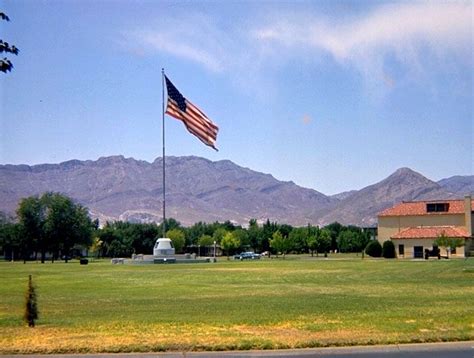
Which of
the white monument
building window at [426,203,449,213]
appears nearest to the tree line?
building window at [426,203,449,213]

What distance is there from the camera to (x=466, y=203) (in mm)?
104312

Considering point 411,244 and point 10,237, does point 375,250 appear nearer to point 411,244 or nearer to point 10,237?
point 411,244

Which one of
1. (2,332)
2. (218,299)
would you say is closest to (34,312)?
(2,332)

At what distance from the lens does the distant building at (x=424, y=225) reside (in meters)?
103

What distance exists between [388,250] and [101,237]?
81416 millimetres

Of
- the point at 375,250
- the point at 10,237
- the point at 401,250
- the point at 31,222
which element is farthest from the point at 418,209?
the point at 10,237

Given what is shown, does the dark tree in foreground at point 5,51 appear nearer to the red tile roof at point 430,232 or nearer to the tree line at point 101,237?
the red tile roof at point 430,232

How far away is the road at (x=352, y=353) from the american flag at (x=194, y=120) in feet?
146

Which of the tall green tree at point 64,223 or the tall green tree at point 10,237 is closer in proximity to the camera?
the tall green tree at point 64,223

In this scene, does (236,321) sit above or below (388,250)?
below

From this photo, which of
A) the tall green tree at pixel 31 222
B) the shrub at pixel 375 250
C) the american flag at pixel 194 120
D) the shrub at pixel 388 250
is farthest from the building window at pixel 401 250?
the tall green tree at pixel 31 222

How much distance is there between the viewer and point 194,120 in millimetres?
60125

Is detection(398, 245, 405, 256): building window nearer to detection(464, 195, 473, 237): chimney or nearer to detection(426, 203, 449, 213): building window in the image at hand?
detection(426, 203, 449, 213): building window

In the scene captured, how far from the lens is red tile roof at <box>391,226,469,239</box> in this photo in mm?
101500
